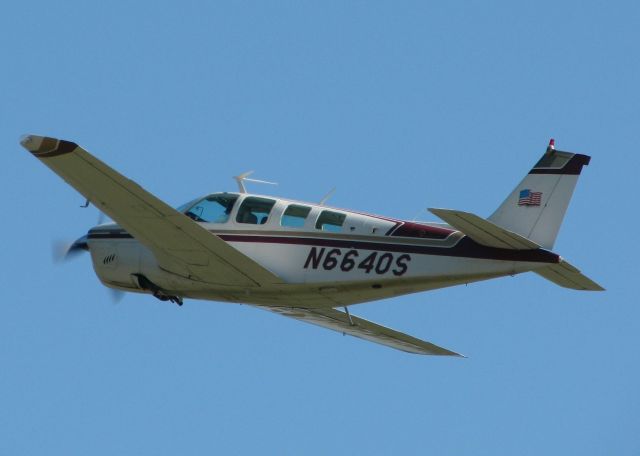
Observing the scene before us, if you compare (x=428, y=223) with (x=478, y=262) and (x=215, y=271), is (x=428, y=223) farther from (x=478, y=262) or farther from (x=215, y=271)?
(x=215, y=271)

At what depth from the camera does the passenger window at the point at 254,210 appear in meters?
22.7

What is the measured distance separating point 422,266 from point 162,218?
392 cm

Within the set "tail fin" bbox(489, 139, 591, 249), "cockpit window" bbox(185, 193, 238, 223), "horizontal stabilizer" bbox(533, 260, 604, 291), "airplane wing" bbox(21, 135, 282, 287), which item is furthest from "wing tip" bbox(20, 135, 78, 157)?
"horizontal stabilizer" bbox(533, 260, 604, 291)

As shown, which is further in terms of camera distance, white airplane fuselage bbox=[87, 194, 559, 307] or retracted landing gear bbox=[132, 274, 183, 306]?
retracted landing gear bbox=[132, 274, 183, 306]

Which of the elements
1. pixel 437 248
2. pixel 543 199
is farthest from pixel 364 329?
pixel 543 199

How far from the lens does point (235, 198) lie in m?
23.0

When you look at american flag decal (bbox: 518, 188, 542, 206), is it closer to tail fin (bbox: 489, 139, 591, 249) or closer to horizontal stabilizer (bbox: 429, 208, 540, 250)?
tail fin (bbox: 489, 139, 591, 249)

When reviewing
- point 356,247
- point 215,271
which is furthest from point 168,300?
point 356,247

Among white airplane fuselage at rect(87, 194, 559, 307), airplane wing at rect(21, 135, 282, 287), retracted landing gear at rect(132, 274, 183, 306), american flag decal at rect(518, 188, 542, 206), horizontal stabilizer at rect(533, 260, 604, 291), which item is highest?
american flag decal at rect(518, 188, 542, 206)

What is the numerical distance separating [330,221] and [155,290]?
347cm

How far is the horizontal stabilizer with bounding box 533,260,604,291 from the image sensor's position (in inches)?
830

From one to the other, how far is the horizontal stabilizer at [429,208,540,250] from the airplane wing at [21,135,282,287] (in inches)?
134

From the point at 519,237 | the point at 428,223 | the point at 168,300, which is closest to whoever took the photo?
the point at 519,237

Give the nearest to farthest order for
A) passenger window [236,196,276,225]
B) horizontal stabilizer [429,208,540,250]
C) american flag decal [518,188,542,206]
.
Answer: horizontal stabilizer [429,208,540,250] < american flag decal [518,188,542,206] < passenger window [236,196,276,225]
